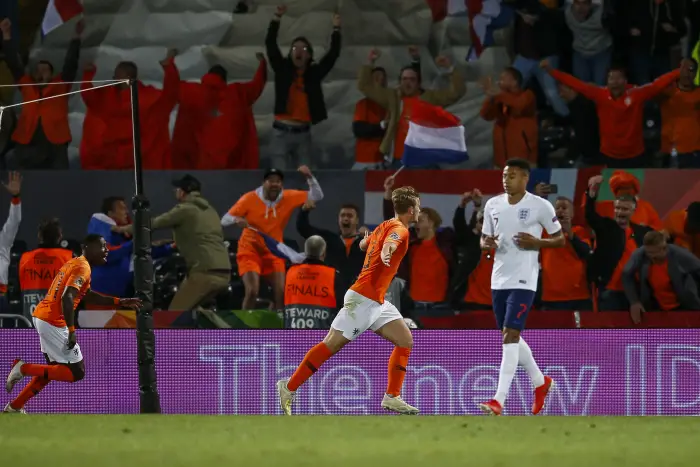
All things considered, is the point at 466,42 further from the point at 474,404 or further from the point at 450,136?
the point at 474,404

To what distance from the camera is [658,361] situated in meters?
12.1

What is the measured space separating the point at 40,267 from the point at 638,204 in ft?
21.9

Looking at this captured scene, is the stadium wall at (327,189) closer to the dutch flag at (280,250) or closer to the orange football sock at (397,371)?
the dutch flag at (280,250)

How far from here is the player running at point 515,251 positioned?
34.7ft

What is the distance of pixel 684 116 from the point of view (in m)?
15.7

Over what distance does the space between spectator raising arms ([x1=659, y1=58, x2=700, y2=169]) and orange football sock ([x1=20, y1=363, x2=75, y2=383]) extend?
782 cm

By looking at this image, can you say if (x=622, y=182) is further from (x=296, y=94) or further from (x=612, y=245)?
(x=296, y=94)

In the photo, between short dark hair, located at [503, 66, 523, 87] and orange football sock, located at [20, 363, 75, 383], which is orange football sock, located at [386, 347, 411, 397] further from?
short dark hair, located at [503, 66, 523, 87]

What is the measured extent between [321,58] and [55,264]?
428cm

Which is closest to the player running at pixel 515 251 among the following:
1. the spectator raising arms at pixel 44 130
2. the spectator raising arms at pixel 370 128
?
the spectator raising arms at pixel 370 128

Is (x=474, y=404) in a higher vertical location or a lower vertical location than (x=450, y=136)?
lower

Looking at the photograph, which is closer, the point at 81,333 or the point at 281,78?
the point at 81,333

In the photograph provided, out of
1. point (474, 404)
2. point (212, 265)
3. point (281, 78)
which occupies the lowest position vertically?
point (474, 404)

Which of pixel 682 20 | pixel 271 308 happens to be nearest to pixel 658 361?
pixel 271 308
